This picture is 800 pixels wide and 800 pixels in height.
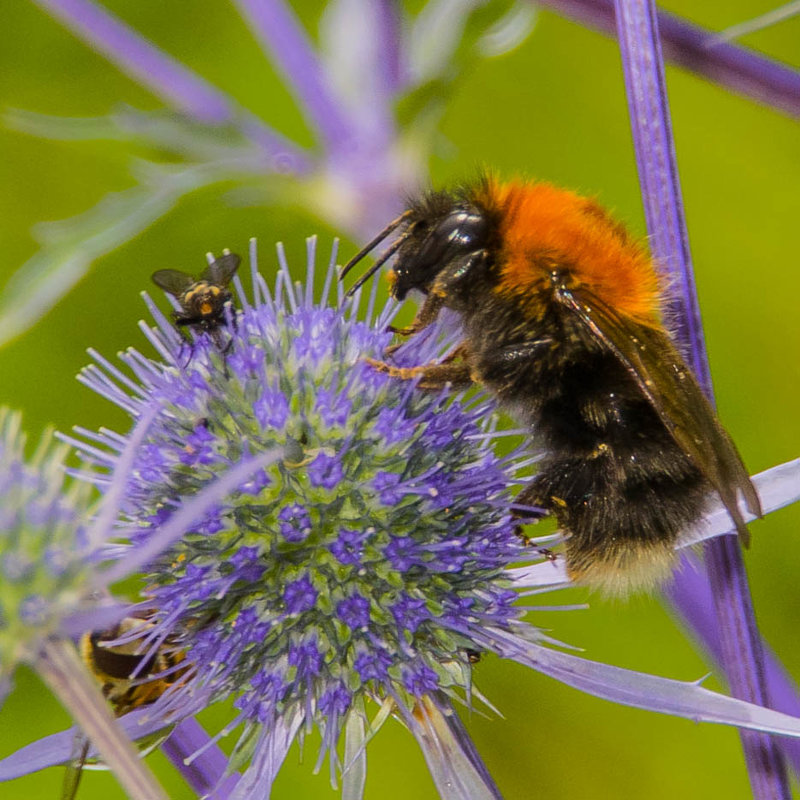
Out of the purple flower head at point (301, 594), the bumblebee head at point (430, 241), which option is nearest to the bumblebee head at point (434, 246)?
the bumblebee head at point (430, 241)

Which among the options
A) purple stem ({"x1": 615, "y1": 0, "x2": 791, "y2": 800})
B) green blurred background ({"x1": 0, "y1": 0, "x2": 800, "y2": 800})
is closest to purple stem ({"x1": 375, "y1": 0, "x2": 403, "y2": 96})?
green blurred background ({"x1": 0, "y1": 0, "x2": 800, "y2": 800})

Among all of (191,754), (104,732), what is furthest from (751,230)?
(104,732)

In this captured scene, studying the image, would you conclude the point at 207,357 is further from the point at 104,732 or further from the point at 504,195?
the point at 104,732

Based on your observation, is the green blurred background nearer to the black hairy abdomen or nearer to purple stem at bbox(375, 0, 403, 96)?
purple stem at bbox(375, 0, 403, 96)

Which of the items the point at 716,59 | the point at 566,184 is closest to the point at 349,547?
the point at 716,59

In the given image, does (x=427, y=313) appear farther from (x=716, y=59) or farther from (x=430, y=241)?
(x=716, y=59)
